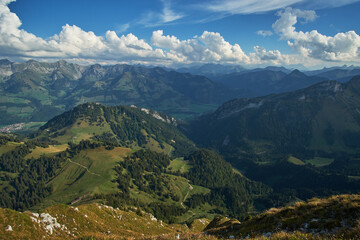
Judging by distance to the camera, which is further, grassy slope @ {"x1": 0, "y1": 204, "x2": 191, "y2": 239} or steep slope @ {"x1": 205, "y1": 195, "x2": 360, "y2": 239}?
grassy slope @ {"x1": 0, "y1": 204, "x2": 191, "y2": 239}

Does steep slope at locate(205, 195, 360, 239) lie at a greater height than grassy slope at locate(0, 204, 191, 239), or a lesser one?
greater

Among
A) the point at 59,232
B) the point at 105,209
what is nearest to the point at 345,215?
the point at 59,232

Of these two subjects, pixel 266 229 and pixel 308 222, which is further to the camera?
pixel 266 229

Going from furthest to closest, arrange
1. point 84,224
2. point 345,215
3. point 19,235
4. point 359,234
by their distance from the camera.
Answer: point 84,224
point 19,235
point 345,215
point 359,234

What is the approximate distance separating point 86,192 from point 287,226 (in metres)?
208

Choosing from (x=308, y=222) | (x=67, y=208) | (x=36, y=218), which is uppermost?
(x=308, y=222)

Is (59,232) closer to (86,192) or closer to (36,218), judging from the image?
(36,218)

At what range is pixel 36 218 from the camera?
46281 mm

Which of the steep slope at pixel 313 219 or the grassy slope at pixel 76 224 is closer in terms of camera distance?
the steep slope at pixel 313 219

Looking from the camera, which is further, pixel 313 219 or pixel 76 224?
pixel 76 224

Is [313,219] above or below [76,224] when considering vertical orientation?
above

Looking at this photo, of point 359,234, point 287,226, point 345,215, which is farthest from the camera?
point 287,226

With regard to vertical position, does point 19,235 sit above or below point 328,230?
below

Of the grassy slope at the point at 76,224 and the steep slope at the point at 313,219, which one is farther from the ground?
the steep slope at the point at 313,219
